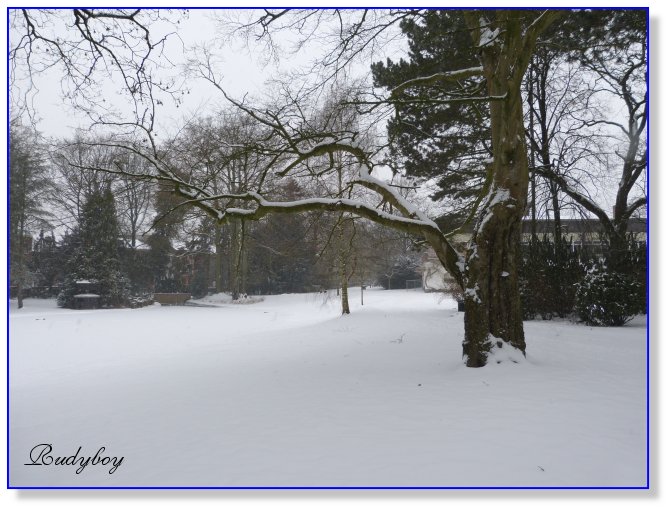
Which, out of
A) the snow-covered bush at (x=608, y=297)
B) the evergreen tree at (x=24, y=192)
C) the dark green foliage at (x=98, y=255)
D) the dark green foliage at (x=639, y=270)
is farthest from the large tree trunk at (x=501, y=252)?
the snow-covered bush at (x=608, y=297)

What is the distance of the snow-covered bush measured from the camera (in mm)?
8859

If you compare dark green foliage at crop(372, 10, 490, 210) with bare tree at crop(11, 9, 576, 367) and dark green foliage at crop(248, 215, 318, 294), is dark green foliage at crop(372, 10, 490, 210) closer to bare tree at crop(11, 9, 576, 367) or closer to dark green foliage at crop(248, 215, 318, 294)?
bare tree at crop(11, 9, 576, 367)

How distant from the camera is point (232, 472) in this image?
265 centimetres

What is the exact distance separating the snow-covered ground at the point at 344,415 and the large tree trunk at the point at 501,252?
342 millimetres

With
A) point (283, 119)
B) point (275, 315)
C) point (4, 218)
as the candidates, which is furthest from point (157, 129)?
point (275, 315)

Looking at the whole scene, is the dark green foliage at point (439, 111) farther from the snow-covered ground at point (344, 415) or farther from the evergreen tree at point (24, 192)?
the evergreen tree at point (24, 192)

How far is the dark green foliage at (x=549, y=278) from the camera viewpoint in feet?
35.2

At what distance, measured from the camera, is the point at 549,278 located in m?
11.0

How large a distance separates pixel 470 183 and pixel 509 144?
8093mm

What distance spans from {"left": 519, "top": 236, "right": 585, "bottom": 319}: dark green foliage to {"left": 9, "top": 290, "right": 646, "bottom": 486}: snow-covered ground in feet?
10.3

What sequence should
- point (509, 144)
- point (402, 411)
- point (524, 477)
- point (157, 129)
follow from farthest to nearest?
point (157, 129)
point (509, 144)
point (402, 411)
point (524, 477)

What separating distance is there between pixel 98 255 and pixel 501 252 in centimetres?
753

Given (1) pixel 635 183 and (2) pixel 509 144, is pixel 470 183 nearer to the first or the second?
(1) pixel 635 183

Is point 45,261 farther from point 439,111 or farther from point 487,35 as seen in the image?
point 439,111
